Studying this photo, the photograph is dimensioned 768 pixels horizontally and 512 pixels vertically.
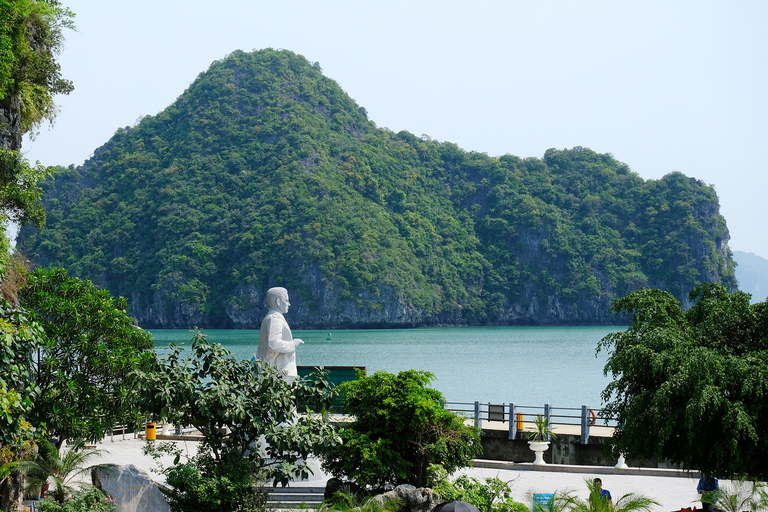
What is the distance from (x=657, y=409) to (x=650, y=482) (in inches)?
257

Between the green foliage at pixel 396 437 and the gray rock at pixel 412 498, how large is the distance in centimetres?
102

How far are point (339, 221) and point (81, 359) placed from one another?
104 meters

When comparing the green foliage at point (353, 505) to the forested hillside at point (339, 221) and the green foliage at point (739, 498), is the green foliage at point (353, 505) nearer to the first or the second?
the green foliage at point (739, 498)

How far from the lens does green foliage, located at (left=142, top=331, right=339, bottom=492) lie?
38.8 feet

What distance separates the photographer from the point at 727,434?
11648 millimetres

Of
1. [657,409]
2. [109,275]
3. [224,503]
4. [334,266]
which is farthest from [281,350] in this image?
[109,275]

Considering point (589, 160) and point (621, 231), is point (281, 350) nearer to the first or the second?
point (621, 231)

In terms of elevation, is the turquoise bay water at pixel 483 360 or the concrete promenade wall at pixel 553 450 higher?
the concrete promenade wall at pixel 553 450

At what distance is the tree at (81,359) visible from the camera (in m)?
13.9

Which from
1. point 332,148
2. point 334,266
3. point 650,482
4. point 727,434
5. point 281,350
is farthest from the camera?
point 332,148

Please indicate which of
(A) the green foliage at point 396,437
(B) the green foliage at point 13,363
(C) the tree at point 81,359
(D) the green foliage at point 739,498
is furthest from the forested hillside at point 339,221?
(D) the green foliage at point 739,498

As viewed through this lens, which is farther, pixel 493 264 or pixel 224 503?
pixel 493 264

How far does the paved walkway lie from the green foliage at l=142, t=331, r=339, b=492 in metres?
3.10

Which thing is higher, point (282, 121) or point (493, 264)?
point (282, 121)
